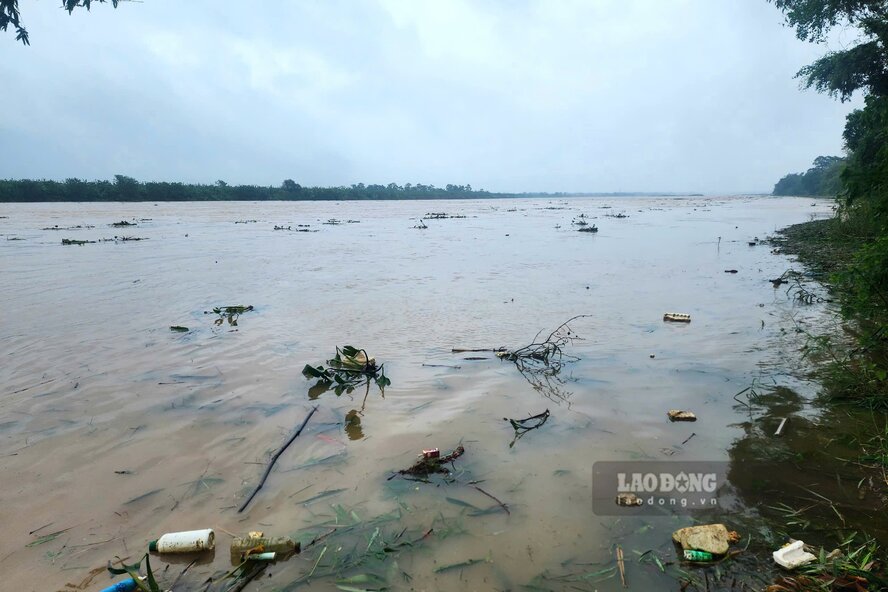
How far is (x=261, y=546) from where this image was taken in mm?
2984

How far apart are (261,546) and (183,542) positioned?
0.51 metres

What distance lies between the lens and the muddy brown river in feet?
9.86

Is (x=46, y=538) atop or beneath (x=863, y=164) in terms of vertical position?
beneath

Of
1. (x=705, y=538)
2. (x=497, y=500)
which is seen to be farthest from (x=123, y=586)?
(x=705, y=538)

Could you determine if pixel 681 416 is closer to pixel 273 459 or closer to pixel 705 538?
pixel 705 538

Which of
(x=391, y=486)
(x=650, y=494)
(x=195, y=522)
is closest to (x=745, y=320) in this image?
(x=650, y=494)

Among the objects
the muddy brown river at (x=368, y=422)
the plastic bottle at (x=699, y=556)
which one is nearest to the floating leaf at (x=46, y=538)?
the muddy brown river at (x=368, y=422)

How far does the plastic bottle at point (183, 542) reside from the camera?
2.99 m

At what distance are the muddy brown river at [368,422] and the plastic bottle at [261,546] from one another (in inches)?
3.3

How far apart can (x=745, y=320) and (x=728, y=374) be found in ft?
10.1

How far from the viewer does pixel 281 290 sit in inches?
447

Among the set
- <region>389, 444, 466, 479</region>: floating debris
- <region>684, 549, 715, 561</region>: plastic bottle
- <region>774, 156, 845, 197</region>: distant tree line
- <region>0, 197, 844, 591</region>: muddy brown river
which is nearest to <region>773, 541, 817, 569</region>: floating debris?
<region>684, 549, 715, 561</region>: plastic bottle

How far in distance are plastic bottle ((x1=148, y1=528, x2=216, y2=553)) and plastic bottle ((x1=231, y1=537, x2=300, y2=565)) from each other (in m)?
0.17

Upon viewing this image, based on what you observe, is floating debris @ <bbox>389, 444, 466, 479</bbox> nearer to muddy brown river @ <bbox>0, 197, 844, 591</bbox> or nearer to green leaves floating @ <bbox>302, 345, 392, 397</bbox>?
muddy brown river @ <bbox>0, 197, 844, 591</bbox>
